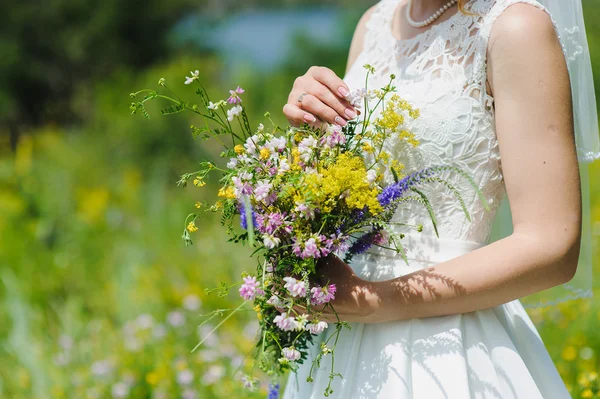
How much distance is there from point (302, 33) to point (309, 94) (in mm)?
8474

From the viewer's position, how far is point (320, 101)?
5.13 ft

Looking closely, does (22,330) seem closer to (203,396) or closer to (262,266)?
(203,396)

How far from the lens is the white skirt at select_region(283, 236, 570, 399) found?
4.91 ft

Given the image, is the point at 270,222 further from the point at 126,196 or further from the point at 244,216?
the point at 126,196

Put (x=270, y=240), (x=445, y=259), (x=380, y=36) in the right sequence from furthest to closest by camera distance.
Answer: (x=380, y=36) < (x=445, y=259) < (x=270, y=240)

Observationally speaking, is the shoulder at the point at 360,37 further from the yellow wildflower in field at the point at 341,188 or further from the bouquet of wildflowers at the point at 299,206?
the yellow wildflower in field at the point at 341,188

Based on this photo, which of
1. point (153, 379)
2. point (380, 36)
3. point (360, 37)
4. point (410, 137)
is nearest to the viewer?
point (410, 137)

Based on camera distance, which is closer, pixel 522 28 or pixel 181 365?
pixel 522 28

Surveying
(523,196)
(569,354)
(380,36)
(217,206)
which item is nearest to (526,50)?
(523,196)

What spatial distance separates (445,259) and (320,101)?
1.70 ft

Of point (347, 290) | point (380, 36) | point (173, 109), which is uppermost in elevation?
point (380, 36)

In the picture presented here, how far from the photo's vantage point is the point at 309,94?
1600 millimetres

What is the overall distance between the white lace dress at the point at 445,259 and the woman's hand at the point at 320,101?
21cm

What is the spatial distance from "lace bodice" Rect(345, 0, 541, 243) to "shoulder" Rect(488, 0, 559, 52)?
2 cm
